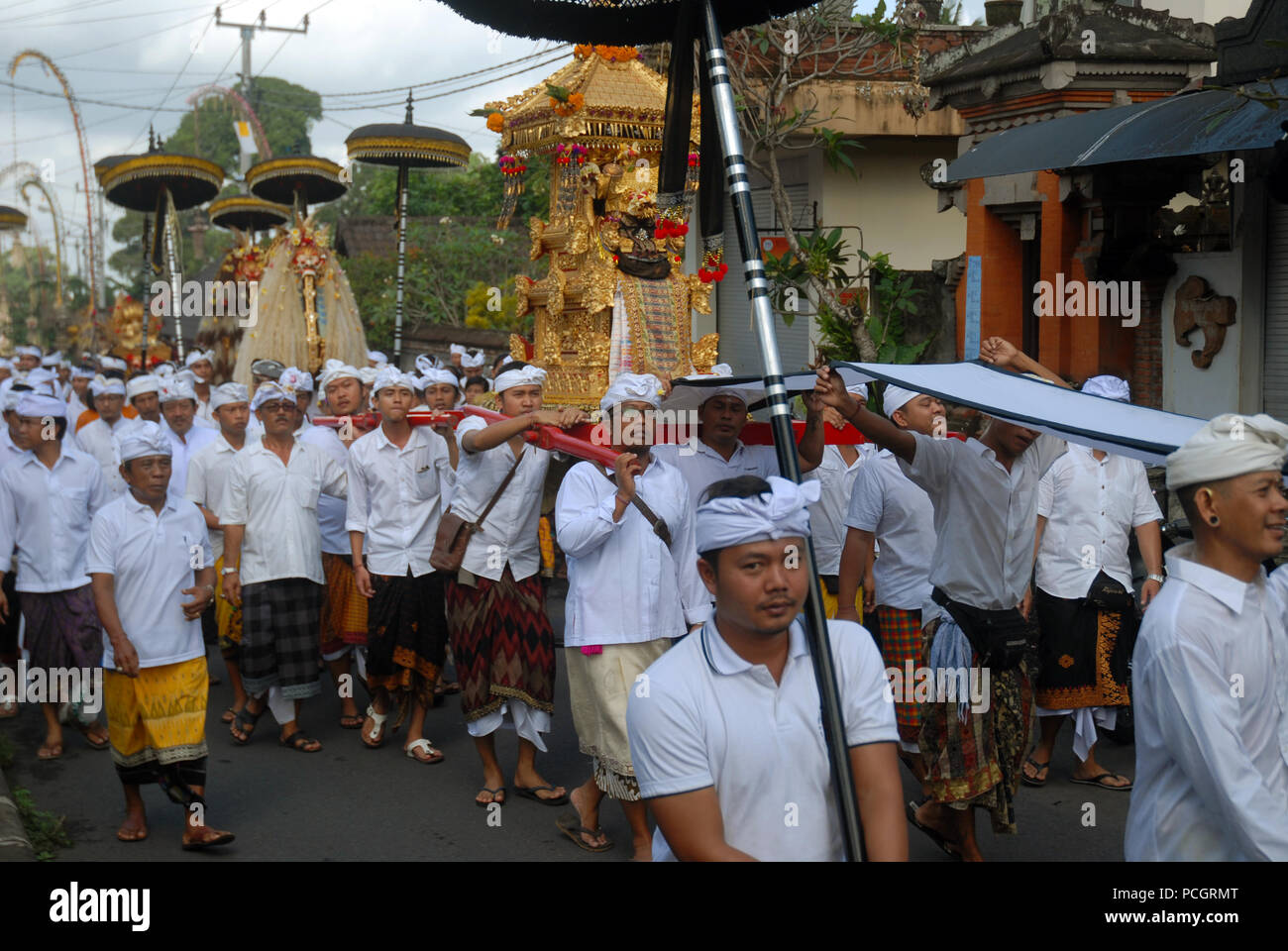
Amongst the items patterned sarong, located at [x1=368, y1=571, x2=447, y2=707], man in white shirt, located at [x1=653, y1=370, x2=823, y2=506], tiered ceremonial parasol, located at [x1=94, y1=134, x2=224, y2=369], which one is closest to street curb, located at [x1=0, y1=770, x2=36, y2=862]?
patterned sarong, located at [x1=368, y1=571, x2=447, y2=707]

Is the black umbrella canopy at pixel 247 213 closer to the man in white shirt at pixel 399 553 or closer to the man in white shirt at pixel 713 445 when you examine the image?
the man in white shirt at pixel 399 553

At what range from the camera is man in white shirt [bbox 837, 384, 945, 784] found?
6281 mm

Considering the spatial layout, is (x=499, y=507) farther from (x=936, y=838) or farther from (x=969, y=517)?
(x=936, y=838)

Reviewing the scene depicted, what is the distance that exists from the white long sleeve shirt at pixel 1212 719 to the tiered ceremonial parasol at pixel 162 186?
50.7 feet

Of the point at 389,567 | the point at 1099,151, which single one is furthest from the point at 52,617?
the point at 1099,151

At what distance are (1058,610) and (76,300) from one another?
71.0 meters

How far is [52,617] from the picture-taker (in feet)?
27.7

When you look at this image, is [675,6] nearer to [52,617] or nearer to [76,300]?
[52,617]

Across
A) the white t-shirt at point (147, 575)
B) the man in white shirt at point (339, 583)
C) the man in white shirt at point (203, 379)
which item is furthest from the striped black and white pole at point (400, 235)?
the white t-shirt at point (147, 575)

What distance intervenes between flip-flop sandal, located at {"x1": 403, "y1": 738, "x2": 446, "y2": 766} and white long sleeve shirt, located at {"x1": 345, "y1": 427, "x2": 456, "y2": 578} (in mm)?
985

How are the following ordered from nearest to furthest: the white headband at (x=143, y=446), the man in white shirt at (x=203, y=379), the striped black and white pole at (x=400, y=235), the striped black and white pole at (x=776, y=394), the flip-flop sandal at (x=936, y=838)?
the striped black and white pole at (x=776, y=394) < the flip-flop sandal at (x=936, y=838) < the white headband at (x=143, y=446) < the man in white shirt at (x=203, y=379) < the striped black and white pole at (x=400, y=235)

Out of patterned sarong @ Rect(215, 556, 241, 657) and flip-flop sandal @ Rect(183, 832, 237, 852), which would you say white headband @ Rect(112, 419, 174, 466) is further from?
patterned sarong @ Rect(215, 556, 241, 657)

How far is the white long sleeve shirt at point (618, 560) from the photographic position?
6.15m

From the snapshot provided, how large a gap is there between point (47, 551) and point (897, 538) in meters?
5.13
